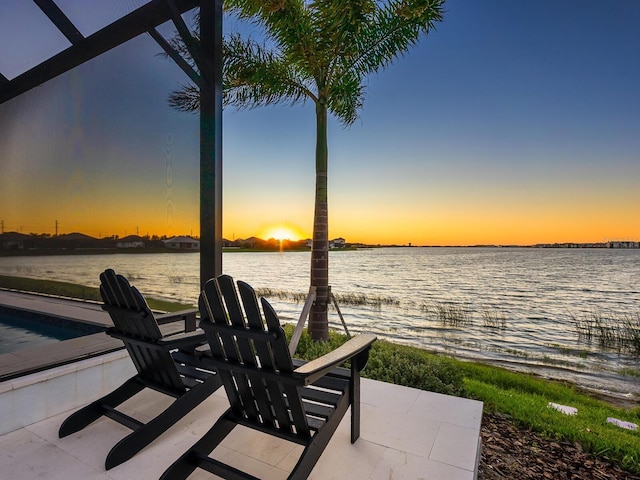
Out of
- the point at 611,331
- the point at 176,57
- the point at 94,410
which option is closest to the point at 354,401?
the point at 94,410

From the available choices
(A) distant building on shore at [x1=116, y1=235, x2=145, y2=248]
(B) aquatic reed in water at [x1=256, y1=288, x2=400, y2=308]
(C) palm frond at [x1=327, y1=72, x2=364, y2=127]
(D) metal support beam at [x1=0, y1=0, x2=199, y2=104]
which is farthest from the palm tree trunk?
(B) aquatic reed in water at [x1=256, y1=288, x2=400, y2=308]

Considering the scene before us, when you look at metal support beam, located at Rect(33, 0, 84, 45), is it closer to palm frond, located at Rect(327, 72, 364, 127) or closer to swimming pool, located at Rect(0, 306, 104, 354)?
swimming pool, located at Rect(0, 306, 104, 354)

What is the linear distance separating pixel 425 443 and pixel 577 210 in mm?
17912

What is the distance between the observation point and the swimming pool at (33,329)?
8.31 ft

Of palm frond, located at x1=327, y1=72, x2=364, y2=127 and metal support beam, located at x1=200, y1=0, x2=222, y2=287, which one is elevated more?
palm frond, located at x1=327, y1=72, x2=364, y2=127

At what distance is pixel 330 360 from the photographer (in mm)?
1585

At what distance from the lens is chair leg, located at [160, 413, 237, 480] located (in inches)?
60.8

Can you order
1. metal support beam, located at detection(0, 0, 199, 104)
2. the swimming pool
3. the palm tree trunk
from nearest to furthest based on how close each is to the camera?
the swimming pool → metal support beam, located at detection(0, 0, 199, 104) → the palm tree trunk

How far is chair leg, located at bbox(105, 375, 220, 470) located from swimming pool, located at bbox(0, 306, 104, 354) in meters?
1.28

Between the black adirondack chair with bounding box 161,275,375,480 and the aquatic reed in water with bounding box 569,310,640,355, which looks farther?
the aquatic reed in water with bounding box 569,310,640,355

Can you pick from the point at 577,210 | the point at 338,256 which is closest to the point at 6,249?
the point at 577,210

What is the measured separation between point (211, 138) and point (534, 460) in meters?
3.68

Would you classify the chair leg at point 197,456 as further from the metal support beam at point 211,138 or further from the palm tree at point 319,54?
the palm tree at point 319,54

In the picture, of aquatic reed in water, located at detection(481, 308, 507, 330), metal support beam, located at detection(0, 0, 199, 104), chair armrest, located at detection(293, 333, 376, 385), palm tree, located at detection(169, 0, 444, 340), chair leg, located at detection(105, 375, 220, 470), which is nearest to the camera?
chair armrest, located at detection(293, 333, 376, 385)
